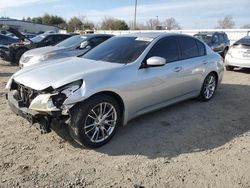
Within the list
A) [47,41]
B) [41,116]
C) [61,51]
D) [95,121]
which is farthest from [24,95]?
[47,41]

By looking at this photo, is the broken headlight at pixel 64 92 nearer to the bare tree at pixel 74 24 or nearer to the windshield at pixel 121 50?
the windshield at pixel 121 50

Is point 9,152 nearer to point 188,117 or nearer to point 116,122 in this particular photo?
point 116,122

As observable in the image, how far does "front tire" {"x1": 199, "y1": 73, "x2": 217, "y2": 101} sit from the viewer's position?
Answer: 21.3 ft

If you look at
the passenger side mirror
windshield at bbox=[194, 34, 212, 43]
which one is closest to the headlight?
the passenger side mirror

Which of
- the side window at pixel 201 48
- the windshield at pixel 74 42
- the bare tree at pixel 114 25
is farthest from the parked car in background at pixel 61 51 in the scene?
the bare tree at pixel 114 25

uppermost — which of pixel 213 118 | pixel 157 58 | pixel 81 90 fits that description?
pixel 157 58

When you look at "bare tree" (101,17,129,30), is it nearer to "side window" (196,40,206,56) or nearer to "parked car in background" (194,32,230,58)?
"parked car in background" (194,32,230,58)

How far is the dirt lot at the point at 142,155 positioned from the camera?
11.1 ft

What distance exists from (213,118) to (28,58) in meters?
6.70

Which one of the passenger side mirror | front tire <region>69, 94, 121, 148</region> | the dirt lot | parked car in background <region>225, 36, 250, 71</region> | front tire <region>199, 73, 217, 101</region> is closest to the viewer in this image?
the dirt lot

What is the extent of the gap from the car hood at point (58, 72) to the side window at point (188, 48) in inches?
71.0

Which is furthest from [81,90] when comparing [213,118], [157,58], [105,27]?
[105,27]

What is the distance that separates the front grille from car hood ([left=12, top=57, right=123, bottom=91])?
0.23 ft

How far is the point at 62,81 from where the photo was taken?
388cm
